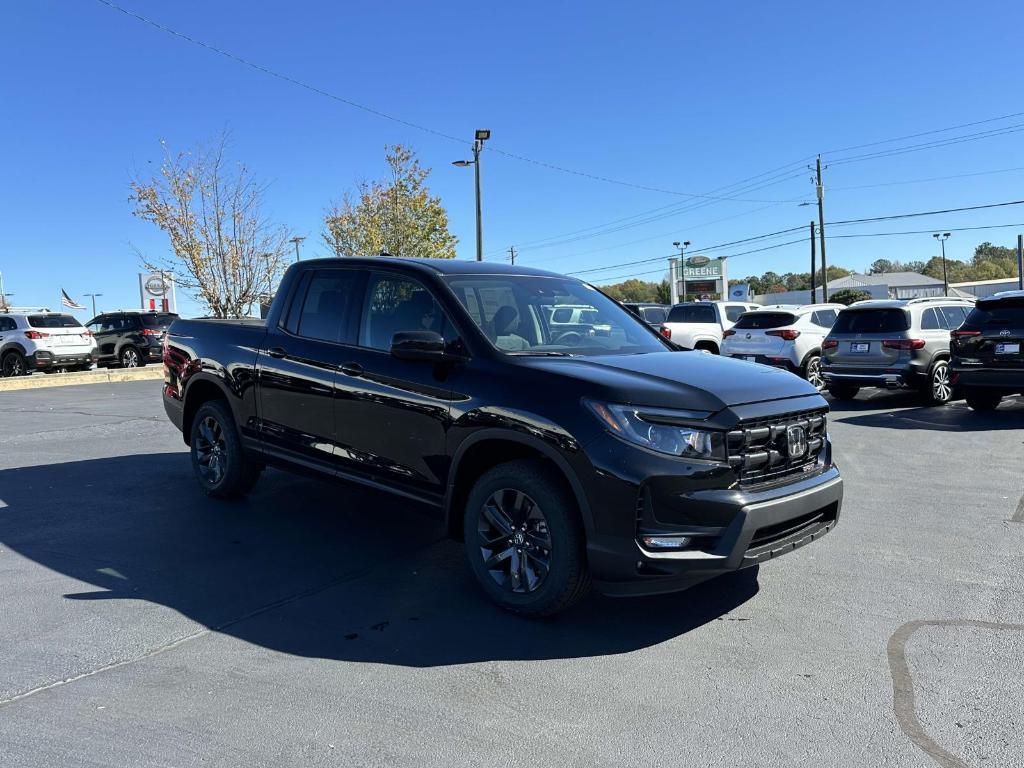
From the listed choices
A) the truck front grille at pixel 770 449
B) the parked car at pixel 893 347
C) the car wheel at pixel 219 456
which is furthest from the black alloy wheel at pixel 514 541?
the parked car at pixel 893 347

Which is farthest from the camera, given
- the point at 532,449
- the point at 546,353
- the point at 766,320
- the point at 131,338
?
the point at 131,338

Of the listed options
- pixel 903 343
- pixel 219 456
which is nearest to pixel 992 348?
pixel 903 343

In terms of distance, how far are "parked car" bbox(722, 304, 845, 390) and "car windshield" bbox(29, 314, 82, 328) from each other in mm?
17138

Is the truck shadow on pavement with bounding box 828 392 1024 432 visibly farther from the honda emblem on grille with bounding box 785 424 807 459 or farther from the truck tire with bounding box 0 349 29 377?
the truck tire with bounding box 0 349 29 377

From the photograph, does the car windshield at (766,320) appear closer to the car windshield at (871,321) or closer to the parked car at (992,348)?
the car windshield at (871,321)

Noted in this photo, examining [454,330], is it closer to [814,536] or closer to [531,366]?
[531,366]

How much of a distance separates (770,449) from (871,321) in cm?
992

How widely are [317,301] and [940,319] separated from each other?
11009 millimetres

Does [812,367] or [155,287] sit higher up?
[155,287]

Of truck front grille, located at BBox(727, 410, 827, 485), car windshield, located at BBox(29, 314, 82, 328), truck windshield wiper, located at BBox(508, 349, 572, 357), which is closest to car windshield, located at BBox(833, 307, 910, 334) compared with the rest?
truck front grille, located at BBox(727, 410, 827, 485)

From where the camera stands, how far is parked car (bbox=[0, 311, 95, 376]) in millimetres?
20875

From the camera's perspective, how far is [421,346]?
4402 millimetres

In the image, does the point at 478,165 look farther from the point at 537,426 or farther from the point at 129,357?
the point at 537,426

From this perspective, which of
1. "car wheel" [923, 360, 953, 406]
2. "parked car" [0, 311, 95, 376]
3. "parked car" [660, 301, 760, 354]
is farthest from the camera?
"parked car" [0, 311, 95, 376]
